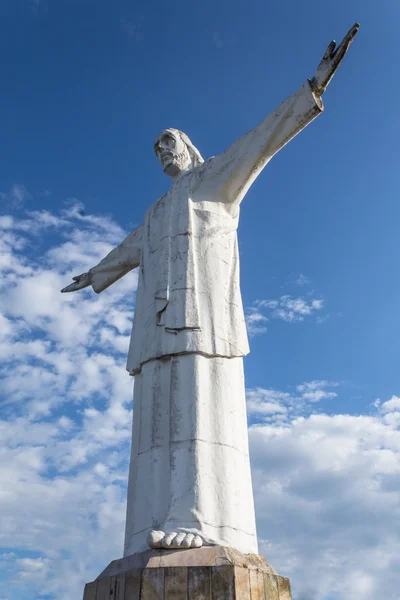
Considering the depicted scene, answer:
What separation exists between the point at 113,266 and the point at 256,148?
3247 millimetres

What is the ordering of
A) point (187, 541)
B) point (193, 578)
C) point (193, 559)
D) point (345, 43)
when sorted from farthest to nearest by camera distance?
point (345, 43)
point (187, 541)
point (193, 559)
point (193, 578)

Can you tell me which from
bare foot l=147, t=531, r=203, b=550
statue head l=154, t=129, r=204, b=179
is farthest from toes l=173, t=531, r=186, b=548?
statue head l=154, t=129, r=204, b=179

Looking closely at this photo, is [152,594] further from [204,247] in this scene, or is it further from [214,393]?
[204,247]

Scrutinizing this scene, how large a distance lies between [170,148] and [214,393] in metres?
4.14

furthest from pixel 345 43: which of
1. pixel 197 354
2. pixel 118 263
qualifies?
pixel 118 263

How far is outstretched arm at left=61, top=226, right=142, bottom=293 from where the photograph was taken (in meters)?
10.0

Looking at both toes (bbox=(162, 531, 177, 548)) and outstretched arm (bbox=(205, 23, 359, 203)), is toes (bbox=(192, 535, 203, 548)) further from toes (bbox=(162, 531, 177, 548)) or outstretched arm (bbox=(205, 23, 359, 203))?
outstretched arm (bbox=(205, 23, 359, 203))

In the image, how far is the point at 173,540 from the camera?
619 centimetres

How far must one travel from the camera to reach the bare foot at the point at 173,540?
6.16m

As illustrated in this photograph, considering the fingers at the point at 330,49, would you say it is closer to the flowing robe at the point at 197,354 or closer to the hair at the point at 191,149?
the flowing robe at the point at 197,354

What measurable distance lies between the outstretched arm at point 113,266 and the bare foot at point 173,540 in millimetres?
4819

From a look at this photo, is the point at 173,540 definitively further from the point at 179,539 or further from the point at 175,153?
the point at 175,153

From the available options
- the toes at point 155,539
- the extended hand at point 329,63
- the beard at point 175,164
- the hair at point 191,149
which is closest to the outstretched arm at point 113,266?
the beard at point 175,164

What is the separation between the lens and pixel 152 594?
5.89 m
